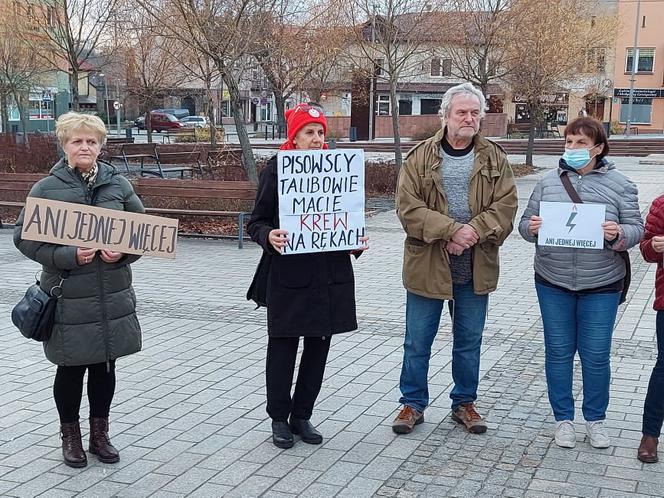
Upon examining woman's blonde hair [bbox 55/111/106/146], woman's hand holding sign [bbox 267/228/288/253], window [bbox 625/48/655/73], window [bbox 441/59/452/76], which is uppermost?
window [bbox 625/48/655/73]

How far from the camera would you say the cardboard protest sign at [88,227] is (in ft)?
13.5

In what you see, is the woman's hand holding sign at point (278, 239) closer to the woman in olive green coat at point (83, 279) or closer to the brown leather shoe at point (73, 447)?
the woman in olive green coat at point (83, 279)

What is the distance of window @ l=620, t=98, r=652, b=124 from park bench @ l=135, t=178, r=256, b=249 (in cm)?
5593

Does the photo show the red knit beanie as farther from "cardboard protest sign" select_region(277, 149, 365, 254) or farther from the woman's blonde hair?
the woman's blonde hair

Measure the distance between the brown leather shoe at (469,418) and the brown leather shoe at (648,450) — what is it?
900mm

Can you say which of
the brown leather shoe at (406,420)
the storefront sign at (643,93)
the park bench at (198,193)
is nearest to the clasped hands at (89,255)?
the brown leather shoe at (406,420)

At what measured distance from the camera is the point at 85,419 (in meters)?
5.23

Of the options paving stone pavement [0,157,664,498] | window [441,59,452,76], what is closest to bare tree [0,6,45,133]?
window [441,59,452,76]

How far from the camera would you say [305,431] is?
193 inches

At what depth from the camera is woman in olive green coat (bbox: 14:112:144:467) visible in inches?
166

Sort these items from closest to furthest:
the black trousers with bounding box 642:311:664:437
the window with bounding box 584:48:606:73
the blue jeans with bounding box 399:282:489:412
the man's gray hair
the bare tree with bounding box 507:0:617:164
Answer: the black trousers with bounding box 642:311:664:437
the man's gray hair
the blue jeans with bounding box 399:282:489:412
the bare tree with bounding box 507:0:617:164
the window with bounding box 584:48:606:73

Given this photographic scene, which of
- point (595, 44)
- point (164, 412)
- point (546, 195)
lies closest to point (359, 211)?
point (546, 195)

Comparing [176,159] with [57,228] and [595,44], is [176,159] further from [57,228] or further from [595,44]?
[57,228]

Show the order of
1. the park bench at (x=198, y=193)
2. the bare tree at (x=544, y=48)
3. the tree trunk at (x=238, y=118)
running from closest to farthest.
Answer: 1. the park bench at (x=198, y=193)
2. the tree trunk at (x=238, y=118)
3. the bare tree at (x=544, y=48)
